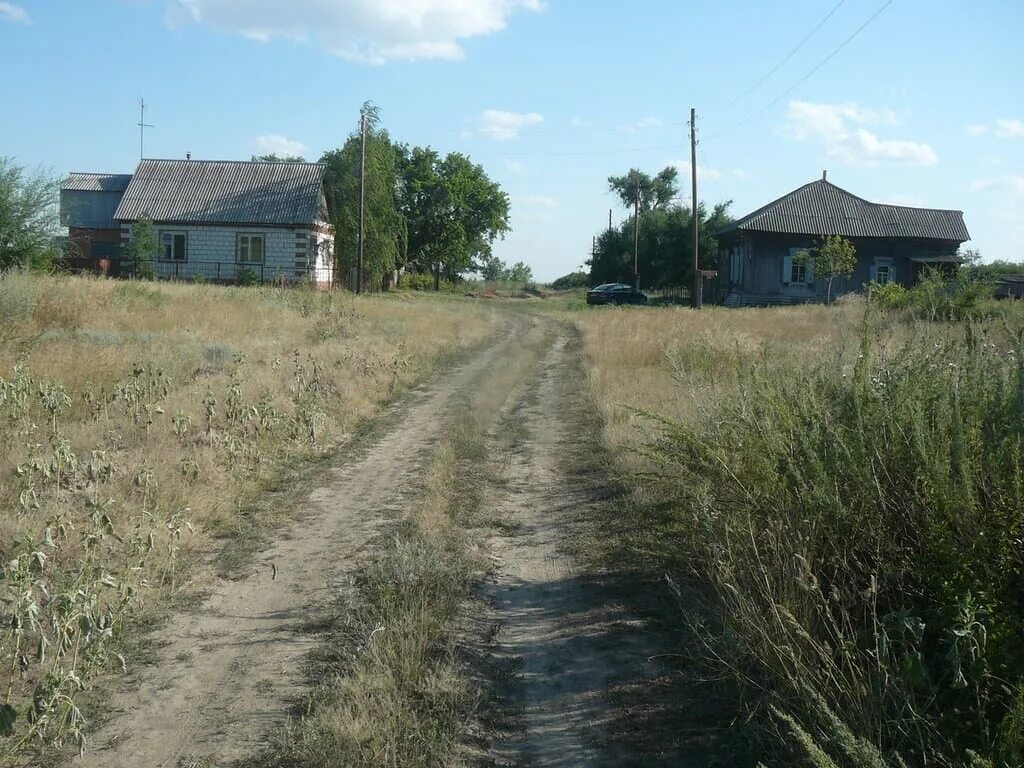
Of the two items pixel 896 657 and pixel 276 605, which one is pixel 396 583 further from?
pixel 896 657

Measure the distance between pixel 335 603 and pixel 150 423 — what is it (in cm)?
474

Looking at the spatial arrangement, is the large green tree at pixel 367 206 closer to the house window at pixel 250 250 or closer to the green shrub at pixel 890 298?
the house window at pixel 250 250

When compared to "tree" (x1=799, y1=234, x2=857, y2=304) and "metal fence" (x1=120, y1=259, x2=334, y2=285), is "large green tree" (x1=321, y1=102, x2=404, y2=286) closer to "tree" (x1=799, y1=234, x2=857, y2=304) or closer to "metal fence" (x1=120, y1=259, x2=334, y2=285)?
"metal fence" (x1=120, y1=259, x2=334, y2=285)

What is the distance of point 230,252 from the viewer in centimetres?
4697

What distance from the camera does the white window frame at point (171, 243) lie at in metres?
46.9

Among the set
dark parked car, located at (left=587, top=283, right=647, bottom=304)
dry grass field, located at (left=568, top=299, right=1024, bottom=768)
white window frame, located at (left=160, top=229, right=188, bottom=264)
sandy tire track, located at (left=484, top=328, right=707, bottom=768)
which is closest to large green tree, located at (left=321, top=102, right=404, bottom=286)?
white window frame, located at (left=160, top=229, right=188, bottom=264)

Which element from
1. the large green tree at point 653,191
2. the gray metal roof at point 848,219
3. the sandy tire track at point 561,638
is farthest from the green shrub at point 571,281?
the sandy tire track at point 561,638

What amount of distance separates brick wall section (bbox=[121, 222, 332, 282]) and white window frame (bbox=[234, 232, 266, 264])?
0.18ft

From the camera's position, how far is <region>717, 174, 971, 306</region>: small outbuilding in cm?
4841

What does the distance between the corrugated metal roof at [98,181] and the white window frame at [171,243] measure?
16.9ft

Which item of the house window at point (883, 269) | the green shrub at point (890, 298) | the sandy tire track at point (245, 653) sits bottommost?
the sandy tire track at point (245, 653)

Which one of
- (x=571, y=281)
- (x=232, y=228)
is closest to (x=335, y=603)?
(x=232, y=228)

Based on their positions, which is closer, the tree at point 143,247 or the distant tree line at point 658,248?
the tree at point 143,247

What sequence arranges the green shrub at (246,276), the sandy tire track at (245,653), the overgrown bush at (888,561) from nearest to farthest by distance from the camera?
the overgrown bush at (888,561)
the sandy tire track at (245,653)
the green shrub at (246,276)
